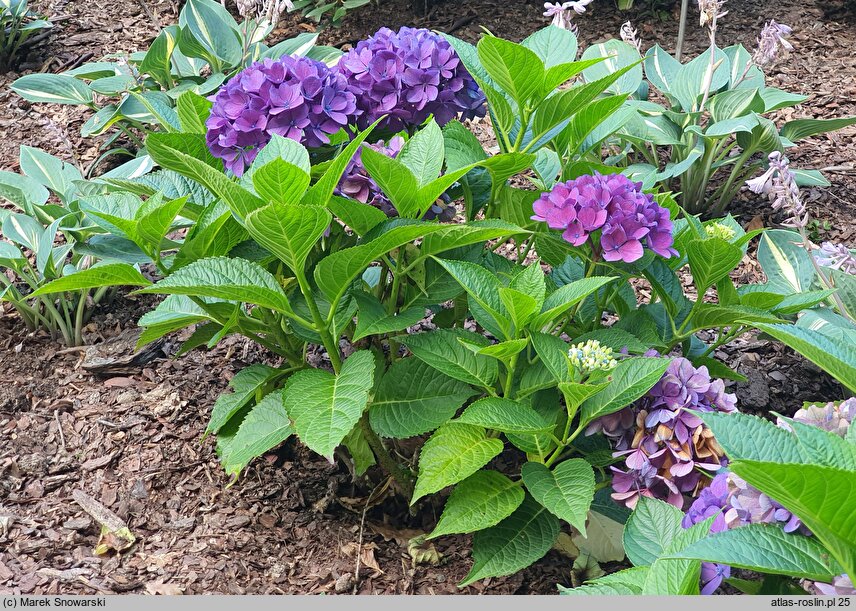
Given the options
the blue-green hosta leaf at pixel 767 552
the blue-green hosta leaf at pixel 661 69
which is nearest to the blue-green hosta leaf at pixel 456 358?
the blue-green hosta leaf at pixel 767 552

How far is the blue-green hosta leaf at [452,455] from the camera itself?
1648 millimetres

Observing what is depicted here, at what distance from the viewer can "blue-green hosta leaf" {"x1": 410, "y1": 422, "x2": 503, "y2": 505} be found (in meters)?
1.65

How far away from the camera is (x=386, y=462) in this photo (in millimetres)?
2020

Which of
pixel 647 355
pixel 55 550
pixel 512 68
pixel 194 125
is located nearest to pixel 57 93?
pixel 194 125

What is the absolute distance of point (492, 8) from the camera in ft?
14.5

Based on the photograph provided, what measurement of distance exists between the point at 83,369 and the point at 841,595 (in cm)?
217

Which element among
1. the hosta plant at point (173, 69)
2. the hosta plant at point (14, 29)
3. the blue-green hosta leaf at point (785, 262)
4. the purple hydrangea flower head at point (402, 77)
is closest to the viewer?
the purple hydrangea flower head at point (402, 77)

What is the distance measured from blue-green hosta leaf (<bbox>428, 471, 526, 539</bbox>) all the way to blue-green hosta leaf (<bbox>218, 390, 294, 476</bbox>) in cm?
37

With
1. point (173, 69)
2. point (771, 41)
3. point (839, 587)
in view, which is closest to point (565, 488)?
point (839, 587)

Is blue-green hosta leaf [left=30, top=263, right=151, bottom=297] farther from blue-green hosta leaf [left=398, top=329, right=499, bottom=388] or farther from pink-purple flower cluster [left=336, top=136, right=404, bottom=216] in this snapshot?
blue-green hosta leaf [left=398, top=329, right=499, bottom=388]

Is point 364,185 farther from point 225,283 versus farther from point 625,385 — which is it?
point 625,385

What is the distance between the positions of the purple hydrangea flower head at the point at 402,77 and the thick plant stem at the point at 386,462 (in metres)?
0.71

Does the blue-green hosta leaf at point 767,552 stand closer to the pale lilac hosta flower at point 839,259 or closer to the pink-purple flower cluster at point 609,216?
the pink-purple flower cluster at point 609,216

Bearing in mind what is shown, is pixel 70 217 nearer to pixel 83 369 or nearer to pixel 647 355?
pixel 83 369
